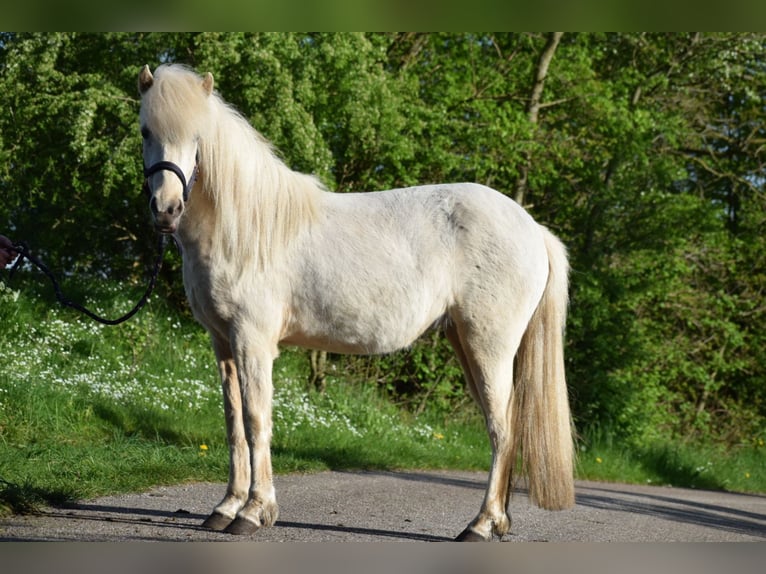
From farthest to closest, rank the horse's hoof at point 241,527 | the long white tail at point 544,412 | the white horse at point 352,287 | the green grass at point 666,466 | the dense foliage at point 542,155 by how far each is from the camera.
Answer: the green grass at point 666,466, the dense foliage at point 542,155, the long white tail at point 544,412, the white horse at point 352,287, the horse's hoof at point 241,527

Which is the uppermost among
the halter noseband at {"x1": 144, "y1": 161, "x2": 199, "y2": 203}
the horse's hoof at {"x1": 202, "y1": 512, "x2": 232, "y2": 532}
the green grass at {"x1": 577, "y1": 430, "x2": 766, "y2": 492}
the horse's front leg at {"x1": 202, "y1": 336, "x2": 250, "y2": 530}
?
the halter noseband at {"x1": 144, "y1": 161, "x2": 199, "y2": 203}

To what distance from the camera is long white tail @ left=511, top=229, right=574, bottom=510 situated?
5027 millimetres

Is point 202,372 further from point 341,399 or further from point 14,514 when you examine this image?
point 14,514

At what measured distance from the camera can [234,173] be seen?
483 cm

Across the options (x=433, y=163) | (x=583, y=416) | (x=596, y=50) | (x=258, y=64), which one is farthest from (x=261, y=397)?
(x=596, y=50)

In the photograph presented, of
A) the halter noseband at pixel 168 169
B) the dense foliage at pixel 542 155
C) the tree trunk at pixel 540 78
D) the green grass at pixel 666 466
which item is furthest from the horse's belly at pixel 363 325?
the tree trunk at pixel 540 78

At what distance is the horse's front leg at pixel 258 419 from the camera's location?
4.71 meters

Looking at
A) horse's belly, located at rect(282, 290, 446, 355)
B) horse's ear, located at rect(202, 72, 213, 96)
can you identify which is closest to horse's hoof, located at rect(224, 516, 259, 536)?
horse's belly, located at rect(282, 290, 446, 355)

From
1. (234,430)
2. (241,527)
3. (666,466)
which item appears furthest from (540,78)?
(241,527)

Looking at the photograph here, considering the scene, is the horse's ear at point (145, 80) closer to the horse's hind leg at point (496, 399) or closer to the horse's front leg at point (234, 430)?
the horse's front leg at point (234, 430)

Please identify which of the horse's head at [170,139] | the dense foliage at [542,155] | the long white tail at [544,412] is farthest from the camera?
the dense foliage at [542,155]

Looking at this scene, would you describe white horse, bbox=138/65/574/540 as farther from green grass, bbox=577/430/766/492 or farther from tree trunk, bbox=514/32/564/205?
tree trunk, bbox=514/32/564/205

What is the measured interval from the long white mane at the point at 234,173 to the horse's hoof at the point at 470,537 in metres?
1.79

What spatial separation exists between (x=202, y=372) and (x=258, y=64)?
3475 mm
